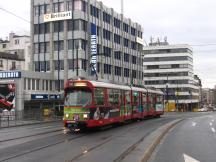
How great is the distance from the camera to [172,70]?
532 feet

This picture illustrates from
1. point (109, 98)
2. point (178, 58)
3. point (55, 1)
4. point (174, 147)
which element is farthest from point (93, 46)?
point (178, 58)

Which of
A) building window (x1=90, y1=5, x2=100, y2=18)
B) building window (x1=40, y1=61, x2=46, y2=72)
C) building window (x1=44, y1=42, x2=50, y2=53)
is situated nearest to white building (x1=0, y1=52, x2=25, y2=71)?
building window (x1=40, y1=61, x2=46, y2=72)

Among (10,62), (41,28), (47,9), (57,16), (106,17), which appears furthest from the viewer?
(10,62)

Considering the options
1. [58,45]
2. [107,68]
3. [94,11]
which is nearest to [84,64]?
[58,45]

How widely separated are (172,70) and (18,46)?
214 ft

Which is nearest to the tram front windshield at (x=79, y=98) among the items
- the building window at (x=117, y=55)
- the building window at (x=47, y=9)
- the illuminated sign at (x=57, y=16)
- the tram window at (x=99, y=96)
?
the tram window at (x=99, y=96)

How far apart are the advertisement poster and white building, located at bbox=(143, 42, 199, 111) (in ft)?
334

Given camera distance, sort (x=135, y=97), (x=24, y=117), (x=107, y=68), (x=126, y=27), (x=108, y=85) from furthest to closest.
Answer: (x=126, y=27), (x=107, y=68), (x=24, y=117), (x=135, y=97), (x=108, y=85)

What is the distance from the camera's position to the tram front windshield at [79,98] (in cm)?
2778

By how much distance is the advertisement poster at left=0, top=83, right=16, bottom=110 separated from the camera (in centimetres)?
5972

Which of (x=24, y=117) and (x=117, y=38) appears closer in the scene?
(x=24, y=117)

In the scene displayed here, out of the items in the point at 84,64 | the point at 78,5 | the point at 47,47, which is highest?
the point at 78,5

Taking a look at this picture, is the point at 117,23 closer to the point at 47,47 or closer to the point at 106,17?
the point at 106,17

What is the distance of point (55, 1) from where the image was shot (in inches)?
3137
